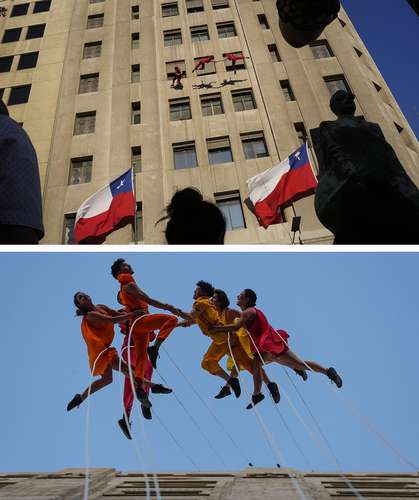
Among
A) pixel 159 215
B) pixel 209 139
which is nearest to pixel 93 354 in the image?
pixel 159 215

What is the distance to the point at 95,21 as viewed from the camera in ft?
80.8

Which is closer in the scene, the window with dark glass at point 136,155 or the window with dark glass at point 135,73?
the window with dark glass at point 136,155

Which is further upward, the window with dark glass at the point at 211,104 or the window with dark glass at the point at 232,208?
the window with dark glass at the point at 211,104

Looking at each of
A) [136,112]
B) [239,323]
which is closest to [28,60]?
[136,112]

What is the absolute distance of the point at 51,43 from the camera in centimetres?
2341

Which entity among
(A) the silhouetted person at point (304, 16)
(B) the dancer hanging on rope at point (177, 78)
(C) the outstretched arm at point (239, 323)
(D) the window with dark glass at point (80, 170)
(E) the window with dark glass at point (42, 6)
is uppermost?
(E) the window with dark glass at point (42, 6)

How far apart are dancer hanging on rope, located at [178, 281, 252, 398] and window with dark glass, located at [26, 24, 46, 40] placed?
983 inches

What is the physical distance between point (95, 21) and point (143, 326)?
25152 mm

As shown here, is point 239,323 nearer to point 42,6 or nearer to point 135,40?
point 135,40

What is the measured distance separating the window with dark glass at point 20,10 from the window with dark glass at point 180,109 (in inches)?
508

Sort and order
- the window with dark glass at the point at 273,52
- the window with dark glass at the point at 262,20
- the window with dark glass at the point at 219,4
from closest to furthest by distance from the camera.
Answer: the window with dark glass at the point at 273,52 → the window with dark glass at the point at 262,20 → the window with dark glass at the point at 219,4

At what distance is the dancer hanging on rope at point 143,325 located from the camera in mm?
4289

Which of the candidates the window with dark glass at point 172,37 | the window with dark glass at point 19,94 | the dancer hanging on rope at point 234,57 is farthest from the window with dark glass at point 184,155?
the window with dark glass at point 19,94

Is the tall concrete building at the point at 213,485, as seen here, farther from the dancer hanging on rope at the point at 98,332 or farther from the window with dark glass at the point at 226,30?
the window with dark glass at the point at 226,30
